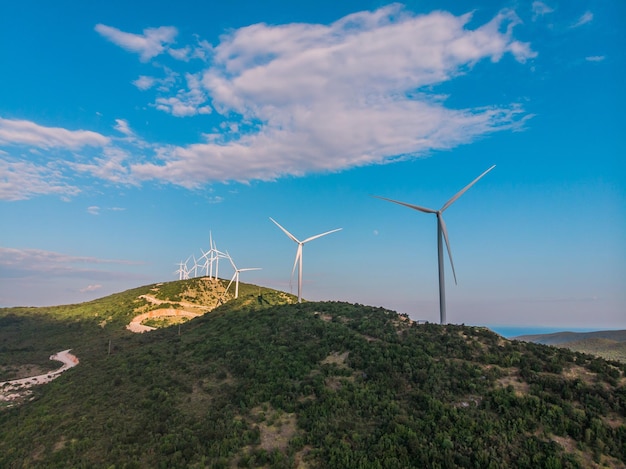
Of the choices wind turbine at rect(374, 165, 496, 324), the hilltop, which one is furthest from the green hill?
the hilltop

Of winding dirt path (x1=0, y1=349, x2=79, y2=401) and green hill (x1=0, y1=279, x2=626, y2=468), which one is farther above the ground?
green hill (x1=0, y1=279, x2=626, y2=468)

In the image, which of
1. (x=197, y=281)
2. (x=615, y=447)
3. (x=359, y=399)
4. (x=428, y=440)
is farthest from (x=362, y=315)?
(x=197, y=281)

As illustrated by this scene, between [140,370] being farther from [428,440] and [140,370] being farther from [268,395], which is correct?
[428,440]

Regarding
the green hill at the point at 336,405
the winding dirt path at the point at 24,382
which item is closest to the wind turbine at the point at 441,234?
the green hill at the point at 336,405

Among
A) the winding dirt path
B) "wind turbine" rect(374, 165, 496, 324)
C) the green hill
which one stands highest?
"wind turbine" rect(374, 165, 496, 324)

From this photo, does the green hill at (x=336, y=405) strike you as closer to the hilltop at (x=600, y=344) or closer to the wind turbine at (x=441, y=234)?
the wind turbine at (x=441, y=234)

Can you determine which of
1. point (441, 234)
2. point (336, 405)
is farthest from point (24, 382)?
point (441, 234)

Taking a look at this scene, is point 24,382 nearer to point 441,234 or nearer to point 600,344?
point 441,234

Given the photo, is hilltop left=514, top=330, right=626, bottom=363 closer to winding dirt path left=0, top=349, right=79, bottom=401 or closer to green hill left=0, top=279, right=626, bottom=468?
green hill left=0, top=279, right=626, bottom=468

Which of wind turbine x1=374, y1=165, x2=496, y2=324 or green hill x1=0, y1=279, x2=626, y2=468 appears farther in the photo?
wind turbine x1=374, y1=165, x2=496, y2=324

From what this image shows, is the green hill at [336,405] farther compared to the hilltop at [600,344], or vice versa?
the hilltop at [600,344]
